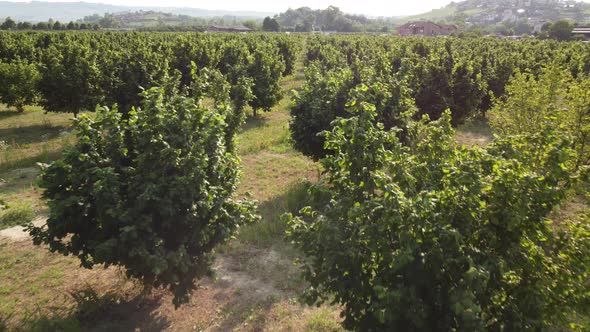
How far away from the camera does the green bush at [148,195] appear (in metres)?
5.11

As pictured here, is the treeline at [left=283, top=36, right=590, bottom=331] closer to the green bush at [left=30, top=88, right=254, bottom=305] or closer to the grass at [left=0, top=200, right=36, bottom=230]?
the green bush at [left=30, top=88, right=254, bottom=305]

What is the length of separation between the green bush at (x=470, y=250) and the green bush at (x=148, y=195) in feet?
7.26

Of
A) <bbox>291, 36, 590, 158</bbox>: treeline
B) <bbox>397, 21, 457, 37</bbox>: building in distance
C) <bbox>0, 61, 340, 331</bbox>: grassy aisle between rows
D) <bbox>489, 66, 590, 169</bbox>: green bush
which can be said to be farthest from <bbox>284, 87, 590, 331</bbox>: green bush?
<bbox>397, 21, 457, 37</bbox>: building in distance

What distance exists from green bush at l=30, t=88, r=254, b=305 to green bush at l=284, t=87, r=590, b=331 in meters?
2.21

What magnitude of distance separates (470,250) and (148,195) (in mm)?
3939

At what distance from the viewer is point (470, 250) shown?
3.68 meters

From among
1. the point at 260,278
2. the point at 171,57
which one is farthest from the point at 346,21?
the point at 260,278

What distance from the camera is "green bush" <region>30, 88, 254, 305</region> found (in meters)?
5.11

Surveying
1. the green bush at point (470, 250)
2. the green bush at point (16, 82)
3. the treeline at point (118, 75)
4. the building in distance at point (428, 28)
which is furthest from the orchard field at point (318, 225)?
the building in distance at point (428, 28)

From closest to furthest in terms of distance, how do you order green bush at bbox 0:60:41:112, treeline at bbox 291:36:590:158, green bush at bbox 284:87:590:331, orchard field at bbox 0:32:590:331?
green bush at bbox 284:87:590:331 → orchard field at bbox 0:32:590:331 → treeline at bbox 291:36:590:158 → green bush at bbox 0:60:41:112

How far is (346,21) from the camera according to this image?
502 ft

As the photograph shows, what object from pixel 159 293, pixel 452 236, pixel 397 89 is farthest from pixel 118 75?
pixel 452 236

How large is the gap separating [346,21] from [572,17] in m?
134

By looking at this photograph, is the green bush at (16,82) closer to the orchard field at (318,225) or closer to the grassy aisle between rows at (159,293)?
the orchard field at (318,225)
